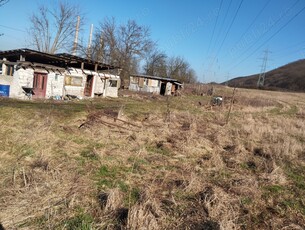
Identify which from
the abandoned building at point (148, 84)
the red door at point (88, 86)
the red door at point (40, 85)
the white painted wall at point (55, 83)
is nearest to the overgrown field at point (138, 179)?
the white painted wall at point (55, 83)

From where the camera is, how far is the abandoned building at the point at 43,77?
15938mm

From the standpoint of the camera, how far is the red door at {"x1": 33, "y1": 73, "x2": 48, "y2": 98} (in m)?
17.1

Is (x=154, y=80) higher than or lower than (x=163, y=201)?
higher

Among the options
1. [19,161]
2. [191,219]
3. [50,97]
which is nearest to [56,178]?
[19,161]

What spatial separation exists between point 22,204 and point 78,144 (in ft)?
11.2

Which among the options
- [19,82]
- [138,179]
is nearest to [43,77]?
[19,82]

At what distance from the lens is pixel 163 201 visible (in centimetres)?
450

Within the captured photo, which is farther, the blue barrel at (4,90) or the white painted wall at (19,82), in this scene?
the white painted wall at (19,82)

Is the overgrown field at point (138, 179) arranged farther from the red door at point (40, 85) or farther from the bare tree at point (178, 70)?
the bare tree at point (178, 70)

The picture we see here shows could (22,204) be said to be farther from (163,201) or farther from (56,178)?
(163,201)

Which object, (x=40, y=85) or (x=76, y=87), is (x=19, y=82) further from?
(x=76, y=87)

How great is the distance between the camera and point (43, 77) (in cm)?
1753

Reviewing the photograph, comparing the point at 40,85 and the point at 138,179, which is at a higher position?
the point at 40,85

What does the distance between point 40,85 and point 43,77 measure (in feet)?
2.24
